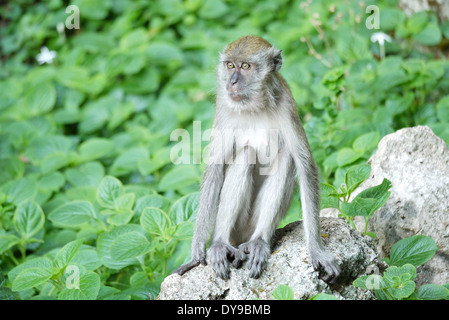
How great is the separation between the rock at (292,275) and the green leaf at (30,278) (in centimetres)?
134

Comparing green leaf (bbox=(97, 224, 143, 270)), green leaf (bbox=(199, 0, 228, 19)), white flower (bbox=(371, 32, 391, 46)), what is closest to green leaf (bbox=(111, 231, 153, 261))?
green leaf (bbox=(97, 224, 143, 270))

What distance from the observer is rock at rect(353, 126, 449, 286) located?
19.4 ft

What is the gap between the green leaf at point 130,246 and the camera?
6.09 meters

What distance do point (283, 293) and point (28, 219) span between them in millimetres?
4135

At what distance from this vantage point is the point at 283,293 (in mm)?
4770

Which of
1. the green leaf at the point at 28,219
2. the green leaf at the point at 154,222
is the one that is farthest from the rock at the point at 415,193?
the green leaf at the point at 28,219

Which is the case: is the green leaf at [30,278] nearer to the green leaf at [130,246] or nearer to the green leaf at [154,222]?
the green leaf at [130,246]

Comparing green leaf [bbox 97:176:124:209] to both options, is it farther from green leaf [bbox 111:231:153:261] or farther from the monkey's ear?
the monkey's ear

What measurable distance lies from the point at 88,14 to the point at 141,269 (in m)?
8.34

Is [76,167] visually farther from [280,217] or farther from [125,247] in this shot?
[280,217]

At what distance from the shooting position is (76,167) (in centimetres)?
970

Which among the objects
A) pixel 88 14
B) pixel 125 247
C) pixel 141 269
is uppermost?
pixel 88 14
